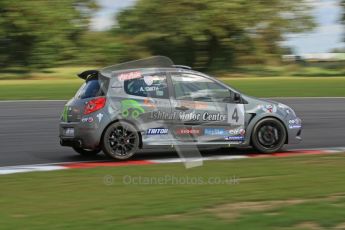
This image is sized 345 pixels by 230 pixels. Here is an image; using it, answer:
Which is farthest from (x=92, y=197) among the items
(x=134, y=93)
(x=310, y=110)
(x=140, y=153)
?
(x=310, y=110)

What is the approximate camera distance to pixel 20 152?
11.9 metres

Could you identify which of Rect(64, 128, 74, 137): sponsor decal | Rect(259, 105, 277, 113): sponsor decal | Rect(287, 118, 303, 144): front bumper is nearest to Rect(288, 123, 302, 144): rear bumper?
Rect(287, 118, 303, 144): front bumper

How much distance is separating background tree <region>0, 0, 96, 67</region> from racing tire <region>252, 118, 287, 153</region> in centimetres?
3382

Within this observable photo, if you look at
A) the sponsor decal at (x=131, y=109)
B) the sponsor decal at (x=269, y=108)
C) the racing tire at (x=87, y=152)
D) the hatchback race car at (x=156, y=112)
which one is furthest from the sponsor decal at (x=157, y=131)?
the sponsor decal at (x=269, y=108)

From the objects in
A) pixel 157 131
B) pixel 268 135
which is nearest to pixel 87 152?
pixel 157 131

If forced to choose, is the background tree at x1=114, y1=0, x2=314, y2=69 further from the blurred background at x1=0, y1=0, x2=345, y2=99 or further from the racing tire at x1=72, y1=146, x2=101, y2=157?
the racing tire at x1=72, y1=146, x2=101, y2=157

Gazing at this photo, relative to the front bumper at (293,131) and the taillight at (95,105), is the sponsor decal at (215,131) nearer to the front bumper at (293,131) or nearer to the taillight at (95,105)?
the front bumper at (293,131)

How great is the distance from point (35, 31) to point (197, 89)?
112 feet

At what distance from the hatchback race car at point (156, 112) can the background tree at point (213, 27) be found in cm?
3521

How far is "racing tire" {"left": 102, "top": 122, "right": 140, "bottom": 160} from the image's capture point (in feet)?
34.3

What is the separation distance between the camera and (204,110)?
1079 centimetres

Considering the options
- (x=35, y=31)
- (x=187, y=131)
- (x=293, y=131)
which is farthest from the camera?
(x=35, y=31)

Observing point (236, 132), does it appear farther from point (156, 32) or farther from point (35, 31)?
point (156, 32)

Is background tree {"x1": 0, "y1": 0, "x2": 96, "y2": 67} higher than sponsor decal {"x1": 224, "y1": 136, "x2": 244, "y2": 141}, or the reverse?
background tree {"x1": 0, "y1": 0, "x2": 96, "y2": 67}
